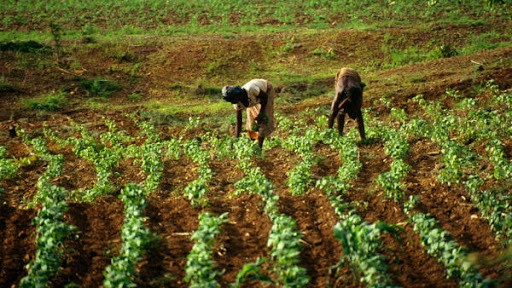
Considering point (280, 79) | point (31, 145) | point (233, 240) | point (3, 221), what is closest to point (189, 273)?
point (233, 240)

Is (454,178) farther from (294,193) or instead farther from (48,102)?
(48,102)

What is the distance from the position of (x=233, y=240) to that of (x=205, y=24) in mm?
20623

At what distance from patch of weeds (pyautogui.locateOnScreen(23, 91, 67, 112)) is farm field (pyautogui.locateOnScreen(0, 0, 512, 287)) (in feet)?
0.29

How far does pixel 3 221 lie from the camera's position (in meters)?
6.36

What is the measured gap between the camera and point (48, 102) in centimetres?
1586

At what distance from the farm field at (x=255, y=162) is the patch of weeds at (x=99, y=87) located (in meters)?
0.07

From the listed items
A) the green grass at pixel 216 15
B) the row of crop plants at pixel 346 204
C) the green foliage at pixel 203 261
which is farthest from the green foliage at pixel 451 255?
the green grass at pixel 216 15

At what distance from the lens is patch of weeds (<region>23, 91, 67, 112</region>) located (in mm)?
15500

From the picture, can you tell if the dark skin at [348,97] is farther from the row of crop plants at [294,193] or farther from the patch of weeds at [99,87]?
the patch of weeds at [99,87]

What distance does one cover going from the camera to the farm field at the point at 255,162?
501 centimetres

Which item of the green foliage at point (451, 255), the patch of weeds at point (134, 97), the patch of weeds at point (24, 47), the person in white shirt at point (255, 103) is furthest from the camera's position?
the patch of weeds at point (24, 47)

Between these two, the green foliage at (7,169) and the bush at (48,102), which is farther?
the bush at (48,102)

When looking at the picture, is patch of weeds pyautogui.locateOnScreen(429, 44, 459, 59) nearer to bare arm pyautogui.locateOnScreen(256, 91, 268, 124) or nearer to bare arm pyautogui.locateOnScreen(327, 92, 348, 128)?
bare arm pyautogui.locateOnScreen(327, 92, 348, 128)

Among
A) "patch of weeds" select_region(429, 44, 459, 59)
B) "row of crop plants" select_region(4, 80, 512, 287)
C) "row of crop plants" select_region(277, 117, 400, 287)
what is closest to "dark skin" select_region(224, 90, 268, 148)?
"row of crop plants" select_region(4, 80, 512, 287)
